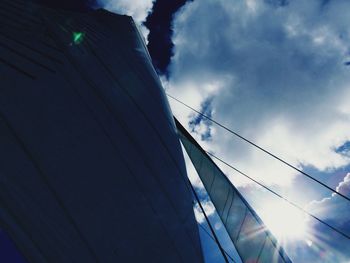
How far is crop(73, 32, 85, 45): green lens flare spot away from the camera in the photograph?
176 inches

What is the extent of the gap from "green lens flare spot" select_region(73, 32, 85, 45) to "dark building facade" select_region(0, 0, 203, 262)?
1.1 inches

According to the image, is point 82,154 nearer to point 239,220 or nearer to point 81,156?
point 81,156

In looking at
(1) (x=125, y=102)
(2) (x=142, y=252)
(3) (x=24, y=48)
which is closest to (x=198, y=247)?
(2) (x=142, y=252)

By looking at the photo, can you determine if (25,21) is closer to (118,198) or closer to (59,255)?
(118,198)

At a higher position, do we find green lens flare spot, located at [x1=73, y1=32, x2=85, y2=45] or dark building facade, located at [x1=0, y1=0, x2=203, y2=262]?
green lens flare spot, located at [x1=73, y1=32, x2=85, y2=45]

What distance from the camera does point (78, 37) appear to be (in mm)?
4715

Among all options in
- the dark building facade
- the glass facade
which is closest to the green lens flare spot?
the dark building facade

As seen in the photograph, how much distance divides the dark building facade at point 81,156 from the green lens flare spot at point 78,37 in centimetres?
3

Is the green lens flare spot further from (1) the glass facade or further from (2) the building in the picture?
(1) the glass facade

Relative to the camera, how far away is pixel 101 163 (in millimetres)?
2824

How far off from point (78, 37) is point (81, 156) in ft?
9.44

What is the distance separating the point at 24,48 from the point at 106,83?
1.23 m

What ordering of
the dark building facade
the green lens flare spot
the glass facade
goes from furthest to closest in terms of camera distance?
the glass facade, the green lens flare spot, the dark building facade

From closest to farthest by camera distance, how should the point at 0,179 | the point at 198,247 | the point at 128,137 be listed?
the point at 0,179, the point at 128,137, the point at 198,247
